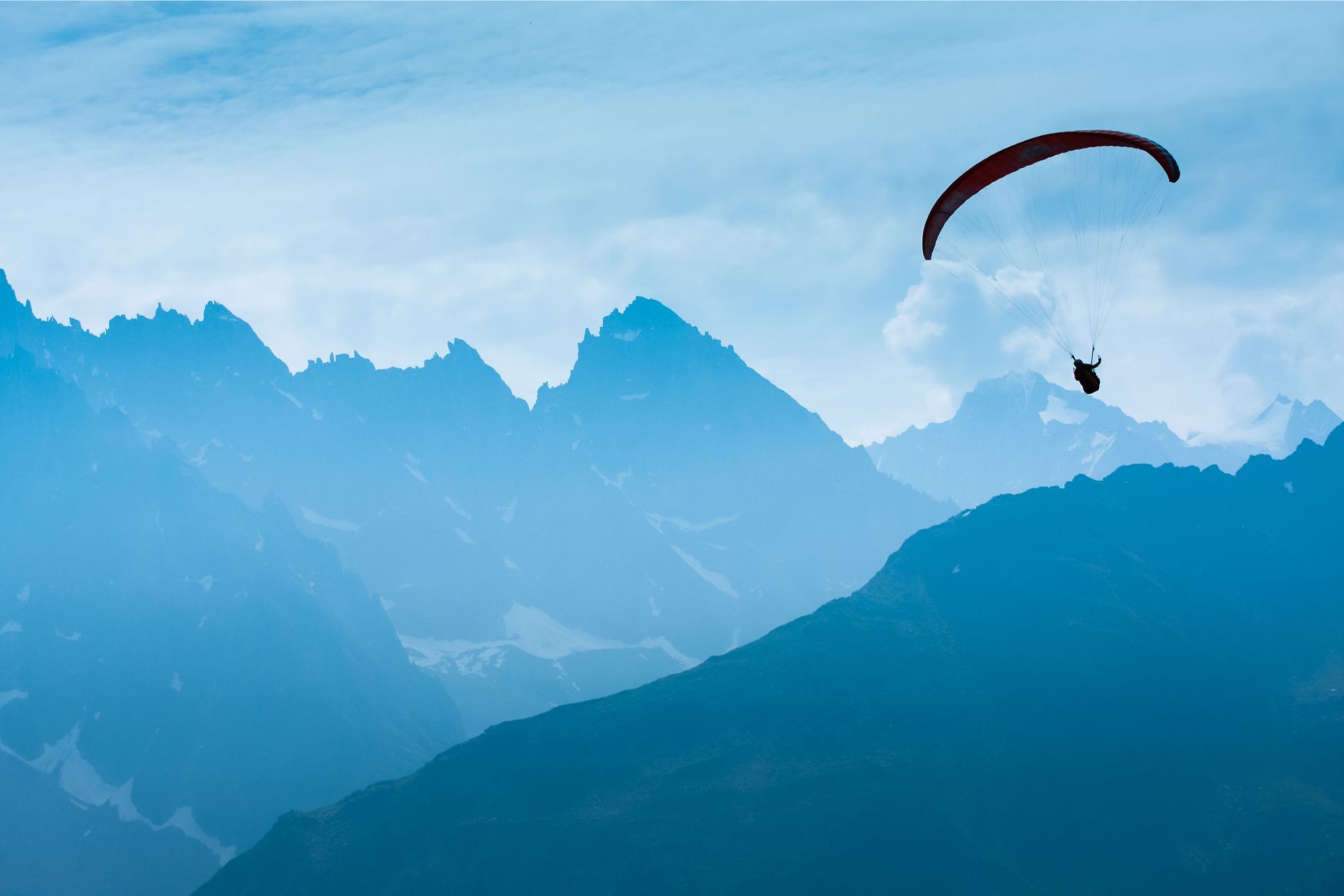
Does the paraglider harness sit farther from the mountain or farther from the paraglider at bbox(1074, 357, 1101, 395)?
the mountain

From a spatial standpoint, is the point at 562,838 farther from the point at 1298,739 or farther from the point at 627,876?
the point at 1298,739

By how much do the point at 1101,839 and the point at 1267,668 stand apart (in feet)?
162

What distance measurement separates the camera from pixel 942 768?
6255 inches

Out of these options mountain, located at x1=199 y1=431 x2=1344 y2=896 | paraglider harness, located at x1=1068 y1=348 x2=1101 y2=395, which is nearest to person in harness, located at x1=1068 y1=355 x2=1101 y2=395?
paraglider harness, located at x1=1068 y1=348 x2=1101 y2=395

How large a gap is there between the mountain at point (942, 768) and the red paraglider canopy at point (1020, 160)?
311 feet

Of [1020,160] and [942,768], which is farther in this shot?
[942,768]

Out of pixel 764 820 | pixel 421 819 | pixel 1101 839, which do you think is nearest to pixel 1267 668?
pixel 1101 839

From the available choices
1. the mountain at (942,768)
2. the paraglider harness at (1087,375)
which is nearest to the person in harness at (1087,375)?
the paraglider harness at (1087,375)

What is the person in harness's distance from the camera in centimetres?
5506

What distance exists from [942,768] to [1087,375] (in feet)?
373

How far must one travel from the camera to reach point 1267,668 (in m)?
179

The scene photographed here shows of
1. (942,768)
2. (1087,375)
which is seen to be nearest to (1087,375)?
(1087,375)

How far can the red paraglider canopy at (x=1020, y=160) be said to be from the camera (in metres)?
55.9

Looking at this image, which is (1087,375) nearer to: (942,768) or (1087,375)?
(1087,375)
